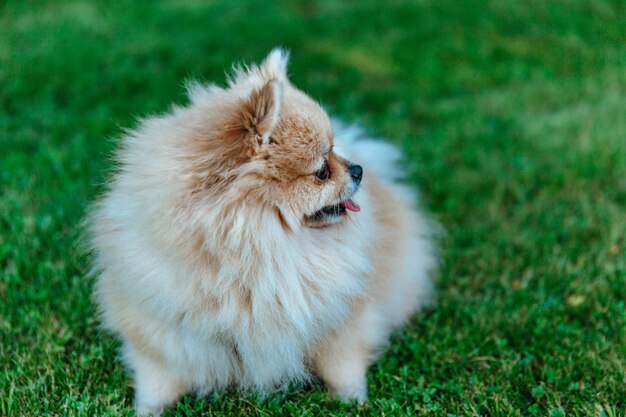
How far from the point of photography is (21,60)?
245 inches

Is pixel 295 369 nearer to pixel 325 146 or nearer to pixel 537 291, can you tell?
pixel 325 146

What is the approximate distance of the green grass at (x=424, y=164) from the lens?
3.03 metres

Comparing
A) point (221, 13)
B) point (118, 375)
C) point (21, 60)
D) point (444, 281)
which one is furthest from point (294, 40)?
point (118, 375)

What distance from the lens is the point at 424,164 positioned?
5.06 meters

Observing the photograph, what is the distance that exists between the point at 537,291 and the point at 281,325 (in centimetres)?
190

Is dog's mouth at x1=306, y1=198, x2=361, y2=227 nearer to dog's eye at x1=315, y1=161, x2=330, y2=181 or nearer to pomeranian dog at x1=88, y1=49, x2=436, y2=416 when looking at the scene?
pomeranian dog at x1=88, y1=49, x2=436, y2=416

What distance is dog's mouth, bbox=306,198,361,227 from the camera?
97.3 inches

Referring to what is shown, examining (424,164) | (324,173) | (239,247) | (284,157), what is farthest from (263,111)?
(424,164)

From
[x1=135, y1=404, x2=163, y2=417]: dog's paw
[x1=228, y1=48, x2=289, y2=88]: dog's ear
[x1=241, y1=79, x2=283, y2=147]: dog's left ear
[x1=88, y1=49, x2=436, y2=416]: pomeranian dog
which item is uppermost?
[x1=241, y1=79, x2=283, y2=147]: dog's left ear

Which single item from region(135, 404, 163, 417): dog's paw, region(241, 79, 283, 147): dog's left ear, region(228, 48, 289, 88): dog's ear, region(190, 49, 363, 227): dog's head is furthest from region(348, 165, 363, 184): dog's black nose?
region(135, 404, 163, 417): dog's paw

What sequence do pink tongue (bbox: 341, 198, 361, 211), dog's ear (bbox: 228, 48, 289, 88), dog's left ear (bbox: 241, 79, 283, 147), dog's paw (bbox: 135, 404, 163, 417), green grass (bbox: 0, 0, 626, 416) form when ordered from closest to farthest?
1. dog's left ear (bbox: 241, 79, 283, 147)
2. pink tongue (bbox: 341, 198, 361, 211)
3. dog's ear (bbox: 228, 48, 289, 88)
4. dog's paw (bbox: 135, 404, 163, 417)
5. green grass (bbox: 0, 0, 626, 416)

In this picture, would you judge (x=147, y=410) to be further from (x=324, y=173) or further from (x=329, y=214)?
(x=324, y=173)

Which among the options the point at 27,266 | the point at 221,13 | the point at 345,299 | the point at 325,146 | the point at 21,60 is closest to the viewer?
the point at 325,146

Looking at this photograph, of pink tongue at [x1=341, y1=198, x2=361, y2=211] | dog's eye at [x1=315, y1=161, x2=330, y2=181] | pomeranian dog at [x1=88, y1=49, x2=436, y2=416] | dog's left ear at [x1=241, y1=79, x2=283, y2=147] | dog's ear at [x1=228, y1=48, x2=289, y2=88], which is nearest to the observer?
dog's left ear at [x1=241, y1=79, x2=283, y2=147]
